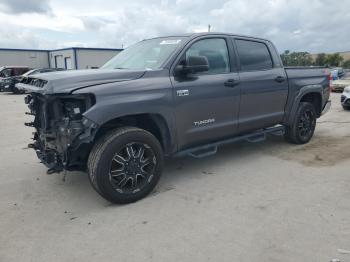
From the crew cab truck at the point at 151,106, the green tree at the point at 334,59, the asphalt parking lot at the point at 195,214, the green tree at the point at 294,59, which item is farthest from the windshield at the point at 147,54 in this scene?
the green tree at the point at 334,59

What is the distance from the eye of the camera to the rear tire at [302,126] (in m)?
6.16

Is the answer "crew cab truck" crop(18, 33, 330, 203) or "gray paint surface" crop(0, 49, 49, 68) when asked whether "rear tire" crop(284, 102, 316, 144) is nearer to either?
"crew cab truck" crop(18, 33, 330, 203)

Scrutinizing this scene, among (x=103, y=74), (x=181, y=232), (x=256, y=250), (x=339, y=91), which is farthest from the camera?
(x=339, y=91)

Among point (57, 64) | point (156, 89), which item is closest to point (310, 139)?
point (156, 89)

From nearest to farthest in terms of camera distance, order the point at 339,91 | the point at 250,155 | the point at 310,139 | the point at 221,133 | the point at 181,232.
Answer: the point at 181,232, the point at 221,133, the point at 250,155, the point at 310,139, the point at 339,91

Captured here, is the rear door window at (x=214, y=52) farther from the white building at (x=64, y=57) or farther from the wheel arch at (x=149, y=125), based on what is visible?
the white building at (x=64, y=57)

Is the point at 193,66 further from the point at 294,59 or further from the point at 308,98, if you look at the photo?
the point at 294,59

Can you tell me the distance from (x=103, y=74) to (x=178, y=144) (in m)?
1.28

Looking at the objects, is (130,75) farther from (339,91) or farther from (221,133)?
(339,91)

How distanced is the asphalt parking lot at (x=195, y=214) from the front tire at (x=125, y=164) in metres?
0.17

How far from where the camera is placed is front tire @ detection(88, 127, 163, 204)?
361cm

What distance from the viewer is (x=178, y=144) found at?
4359 millimetres

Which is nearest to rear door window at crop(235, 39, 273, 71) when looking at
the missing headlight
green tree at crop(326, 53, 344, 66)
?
the missing headlight

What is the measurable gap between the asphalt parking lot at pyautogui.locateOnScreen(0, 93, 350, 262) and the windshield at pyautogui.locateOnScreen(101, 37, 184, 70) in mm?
1572
